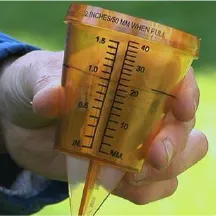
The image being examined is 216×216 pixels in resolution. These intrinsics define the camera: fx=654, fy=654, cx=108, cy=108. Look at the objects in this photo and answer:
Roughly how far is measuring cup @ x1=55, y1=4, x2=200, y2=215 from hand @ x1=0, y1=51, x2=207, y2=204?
0.02 m

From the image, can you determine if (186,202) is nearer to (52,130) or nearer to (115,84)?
(52,130)

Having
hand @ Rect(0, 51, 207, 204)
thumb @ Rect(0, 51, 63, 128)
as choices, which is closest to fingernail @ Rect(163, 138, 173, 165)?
hand @ Rect(0, 51, 207, 204)

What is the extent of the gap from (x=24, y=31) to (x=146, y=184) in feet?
4.79

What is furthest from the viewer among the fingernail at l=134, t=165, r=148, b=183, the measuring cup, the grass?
the grass

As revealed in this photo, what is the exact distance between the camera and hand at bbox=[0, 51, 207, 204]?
571 millimetres

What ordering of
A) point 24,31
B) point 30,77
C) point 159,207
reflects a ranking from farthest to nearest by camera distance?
1. point 24,31
2. point 159,207
3. point 30,77

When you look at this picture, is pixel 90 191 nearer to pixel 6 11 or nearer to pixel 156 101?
pixel 156 101

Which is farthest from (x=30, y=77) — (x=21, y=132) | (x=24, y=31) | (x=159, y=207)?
(x=24, y=31)

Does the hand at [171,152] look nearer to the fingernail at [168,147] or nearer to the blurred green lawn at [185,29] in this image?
the fingernail at [168,147]

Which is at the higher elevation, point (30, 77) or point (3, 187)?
point (30, 77)

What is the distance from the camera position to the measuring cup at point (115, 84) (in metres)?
0.51

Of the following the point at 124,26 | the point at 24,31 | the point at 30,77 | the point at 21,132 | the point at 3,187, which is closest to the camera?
the point at 124,26

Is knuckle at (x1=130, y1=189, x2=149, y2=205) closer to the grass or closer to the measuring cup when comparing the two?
the measuring cup

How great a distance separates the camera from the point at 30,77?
2.34 ft
